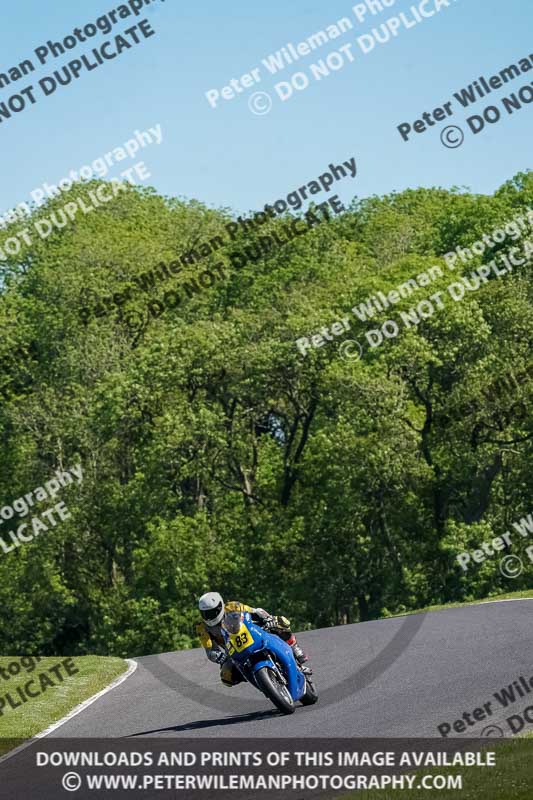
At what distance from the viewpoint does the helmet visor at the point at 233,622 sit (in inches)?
526

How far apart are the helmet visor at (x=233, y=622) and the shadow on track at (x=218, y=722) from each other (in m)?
1.14

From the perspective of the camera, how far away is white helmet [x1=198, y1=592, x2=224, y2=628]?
13.2 m

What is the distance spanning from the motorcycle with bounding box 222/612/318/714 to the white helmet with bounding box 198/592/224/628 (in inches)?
4.8

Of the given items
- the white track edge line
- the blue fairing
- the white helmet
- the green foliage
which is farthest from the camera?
the green foliage

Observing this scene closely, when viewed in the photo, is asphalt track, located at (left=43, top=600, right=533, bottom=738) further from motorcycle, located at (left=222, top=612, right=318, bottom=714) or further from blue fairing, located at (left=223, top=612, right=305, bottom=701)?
blue fairing, located at (left=223, top=612, right=305, bottom=701)

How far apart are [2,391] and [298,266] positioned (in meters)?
14.5

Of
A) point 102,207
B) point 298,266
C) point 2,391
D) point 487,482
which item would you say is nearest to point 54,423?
point 2,391

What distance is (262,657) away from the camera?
13.3m

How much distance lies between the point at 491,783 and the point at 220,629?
5.06m

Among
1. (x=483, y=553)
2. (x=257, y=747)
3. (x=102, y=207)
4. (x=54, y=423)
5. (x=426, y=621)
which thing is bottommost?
(x=483, y=553)

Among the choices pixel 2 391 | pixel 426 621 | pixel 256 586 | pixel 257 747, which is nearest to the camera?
pixel 257 747

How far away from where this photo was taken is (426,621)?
74.0 feet

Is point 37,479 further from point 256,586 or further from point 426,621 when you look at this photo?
point 426,621

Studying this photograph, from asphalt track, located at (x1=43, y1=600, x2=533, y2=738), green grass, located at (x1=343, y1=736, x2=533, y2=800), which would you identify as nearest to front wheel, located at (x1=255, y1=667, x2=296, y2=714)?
asphalt track, located at (x1=43, y1=600, x2=533, y2=738)
